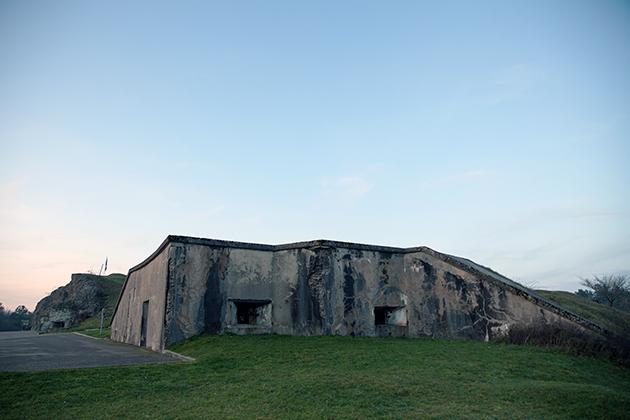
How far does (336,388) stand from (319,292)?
5.69 metres

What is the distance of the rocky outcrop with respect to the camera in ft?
107

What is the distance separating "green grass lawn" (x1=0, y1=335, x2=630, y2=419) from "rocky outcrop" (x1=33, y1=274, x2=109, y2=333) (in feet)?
103

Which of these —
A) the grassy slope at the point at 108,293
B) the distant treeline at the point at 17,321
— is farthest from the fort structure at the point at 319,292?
the distant treeline at the point at 17,321

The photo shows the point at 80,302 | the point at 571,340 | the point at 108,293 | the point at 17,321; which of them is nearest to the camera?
the point at 571,340

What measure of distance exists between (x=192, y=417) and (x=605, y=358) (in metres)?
8.09

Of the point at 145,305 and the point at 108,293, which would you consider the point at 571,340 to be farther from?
the point at 108,293

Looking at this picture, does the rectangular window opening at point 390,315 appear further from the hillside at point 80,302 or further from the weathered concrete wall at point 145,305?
the hillside at point 80,302

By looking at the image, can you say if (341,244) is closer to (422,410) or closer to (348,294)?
(348,294)

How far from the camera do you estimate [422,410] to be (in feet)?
15.5

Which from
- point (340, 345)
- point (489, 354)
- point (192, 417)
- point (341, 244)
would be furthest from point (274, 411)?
point (341, 244)

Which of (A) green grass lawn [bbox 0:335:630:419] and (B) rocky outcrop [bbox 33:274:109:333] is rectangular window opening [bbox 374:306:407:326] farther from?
(B) rocky outcrop [bbox 33:274:109:333]

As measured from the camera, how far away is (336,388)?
5512 mm

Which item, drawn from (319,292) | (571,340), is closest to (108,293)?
(319,292)

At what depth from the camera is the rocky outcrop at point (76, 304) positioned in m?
32.6
